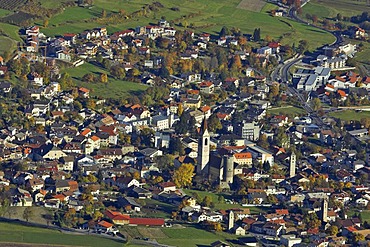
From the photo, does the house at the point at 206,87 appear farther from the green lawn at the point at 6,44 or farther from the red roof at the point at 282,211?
the red roof at the point at 282,211

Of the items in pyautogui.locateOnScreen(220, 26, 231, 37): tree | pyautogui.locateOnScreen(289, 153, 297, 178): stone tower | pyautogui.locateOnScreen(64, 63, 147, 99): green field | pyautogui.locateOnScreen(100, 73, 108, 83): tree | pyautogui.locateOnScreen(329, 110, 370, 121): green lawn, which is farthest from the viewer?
pyautogui.locateOnScreen(220, 26, 231, 37): tree

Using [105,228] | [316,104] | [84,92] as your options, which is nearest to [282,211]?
[105,228]

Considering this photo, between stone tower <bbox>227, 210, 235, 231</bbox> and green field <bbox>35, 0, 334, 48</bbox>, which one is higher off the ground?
stone tower <bbox>227, 210, 235, 231</bbox>

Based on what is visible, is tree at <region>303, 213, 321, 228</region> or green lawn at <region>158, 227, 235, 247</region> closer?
green lawn at <region>158, 227, 235, 247</region>

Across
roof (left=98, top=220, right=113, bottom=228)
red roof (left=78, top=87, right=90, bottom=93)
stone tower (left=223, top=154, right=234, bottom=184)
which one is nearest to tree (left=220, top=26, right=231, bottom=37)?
red roof (left=78, top=87, right=90, bottom=93)

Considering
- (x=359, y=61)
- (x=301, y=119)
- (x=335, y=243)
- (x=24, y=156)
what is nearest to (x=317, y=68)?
(x=359, y=61)

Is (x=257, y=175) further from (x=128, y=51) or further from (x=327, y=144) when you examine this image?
(x=128, y=51)

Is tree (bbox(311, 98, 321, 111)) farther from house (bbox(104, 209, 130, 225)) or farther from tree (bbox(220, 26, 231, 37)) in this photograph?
house (bbox(104, 209, 130, 225))

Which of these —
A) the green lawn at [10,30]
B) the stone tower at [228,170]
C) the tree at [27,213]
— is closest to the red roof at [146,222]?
the tree at [27,213]
